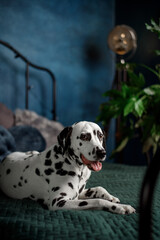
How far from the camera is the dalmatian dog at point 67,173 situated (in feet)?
3.69

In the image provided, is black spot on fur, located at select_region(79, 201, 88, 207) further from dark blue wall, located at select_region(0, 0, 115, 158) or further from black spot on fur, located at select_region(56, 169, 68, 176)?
dark blue wall, located at select_region(0, 0, 115, 158)

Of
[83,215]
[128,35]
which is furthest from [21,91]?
[83,215]

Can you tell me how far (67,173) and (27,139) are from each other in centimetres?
108

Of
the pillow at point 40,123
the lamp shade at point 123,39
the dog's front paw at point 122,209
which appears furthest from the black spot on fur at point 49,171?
the lamp shade at point 123,39


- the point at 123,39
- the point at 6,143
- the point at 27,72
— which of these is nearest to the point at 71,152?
the point at 6,143

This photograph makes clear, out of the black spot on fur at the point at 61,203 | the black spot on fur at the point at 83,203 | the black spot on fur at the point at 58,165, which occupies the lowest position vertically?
the black spot on fur at the point at 61,203

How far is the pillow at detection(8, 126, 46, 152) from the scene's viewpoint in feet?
7.18

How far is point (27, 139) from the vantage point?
223cm

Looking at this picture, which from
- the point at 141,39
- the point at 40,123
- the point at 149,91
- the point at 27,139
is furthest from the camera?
the point at 141,39

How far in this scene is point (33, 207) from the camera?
115 cm

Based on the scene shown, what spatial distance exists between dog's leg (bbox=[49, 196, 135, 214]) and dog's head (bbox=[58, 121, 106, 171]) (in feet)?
0.44

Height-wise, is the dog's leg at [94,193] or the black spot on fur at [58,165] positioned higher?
the black spot on fur at [58,165]

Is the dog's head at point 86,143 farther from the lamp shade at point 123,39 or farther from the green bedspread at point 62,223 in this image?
the lamp shade at point 123,39

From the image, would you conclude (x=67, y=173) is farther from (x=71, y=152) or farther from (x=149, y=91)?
(x=149, y=91)
